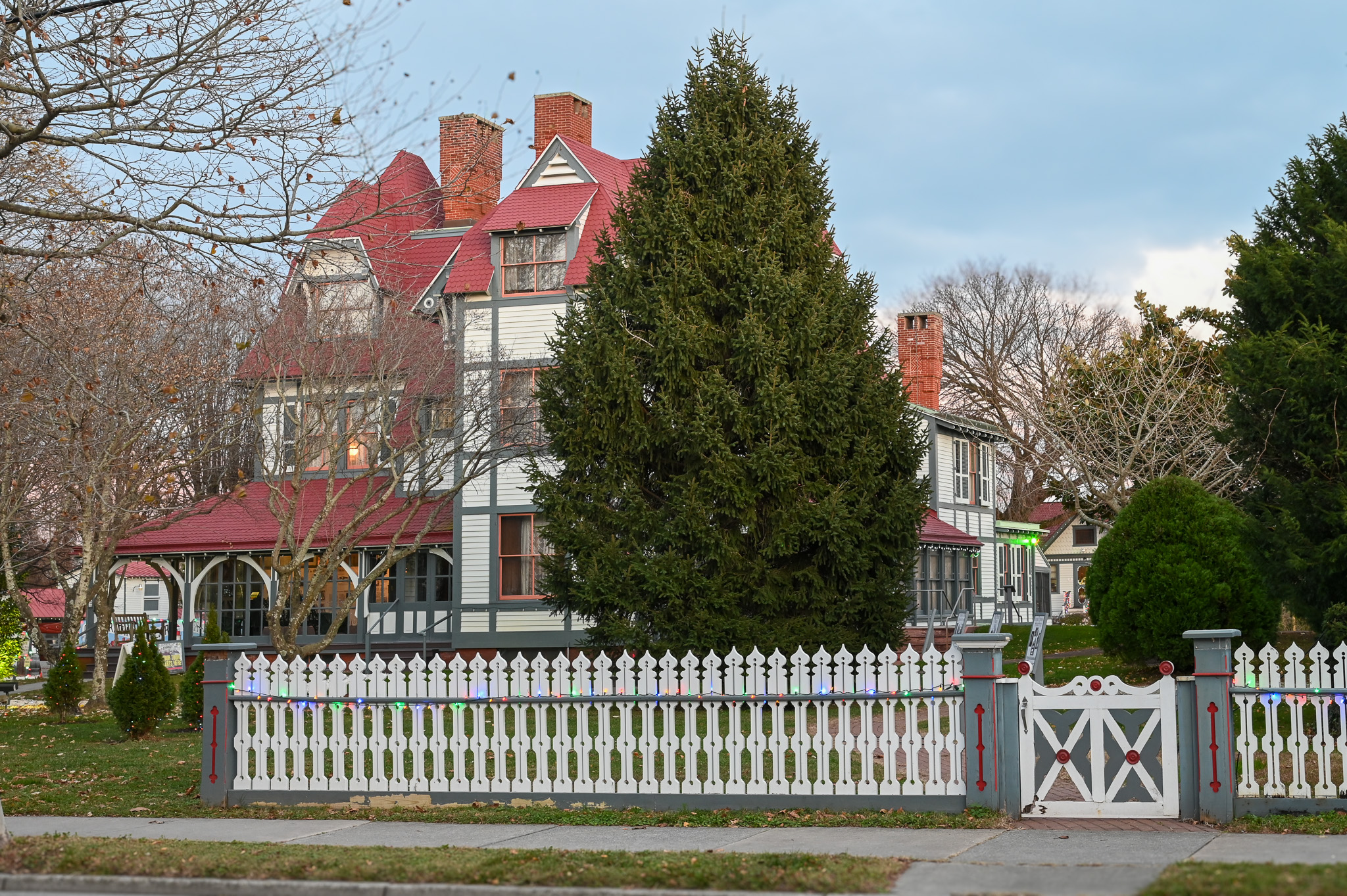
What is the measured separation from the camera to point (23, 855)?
9.05m

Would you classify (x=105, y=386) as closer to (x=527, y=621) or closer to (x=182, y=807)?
(x=527, y=621)

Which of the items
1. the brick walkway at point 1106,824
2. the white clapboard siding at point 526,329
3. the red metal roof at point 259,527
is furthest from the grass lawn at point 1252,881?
the red metal roof at point 259,527

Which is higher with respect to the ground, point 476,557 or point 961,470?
point 961,470

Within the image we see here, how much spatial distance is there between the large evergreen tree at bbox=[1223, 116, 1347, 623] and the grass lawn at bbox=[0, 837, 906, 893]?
7.09 metres

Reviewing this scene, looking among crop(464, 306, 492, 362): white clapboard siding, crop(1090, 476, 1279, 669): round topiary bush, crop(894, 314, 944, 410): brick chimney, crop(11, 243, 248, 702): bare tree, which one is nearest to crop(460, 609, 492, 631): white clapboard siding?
crop(464, 306, 492, 362): white clapboard siding

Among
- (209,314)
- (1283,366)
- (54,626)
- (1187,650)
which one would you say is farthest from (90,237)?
(54,626)

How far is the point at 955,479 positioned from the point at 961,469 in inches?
26.1

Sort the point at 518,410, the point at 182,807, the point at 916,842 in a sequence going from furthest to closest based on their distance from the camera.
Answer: the point at 518,410
the point at 182,807
the point at 916,842

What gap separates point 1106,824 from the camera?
32.9ft

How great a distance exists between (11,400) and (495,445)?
9403mm

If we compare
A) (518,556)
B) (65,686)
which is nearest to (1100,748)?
(65,686)

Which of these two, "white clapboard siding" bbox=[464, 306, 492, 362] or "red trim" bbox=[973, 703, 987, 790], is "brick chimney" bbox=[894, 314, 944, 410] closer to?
"white clapboard siding" bbox=[464, 306, 492, 362]

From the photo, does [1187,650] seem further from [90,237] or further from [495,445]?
[90,237]

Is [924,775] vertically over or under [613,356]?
under
